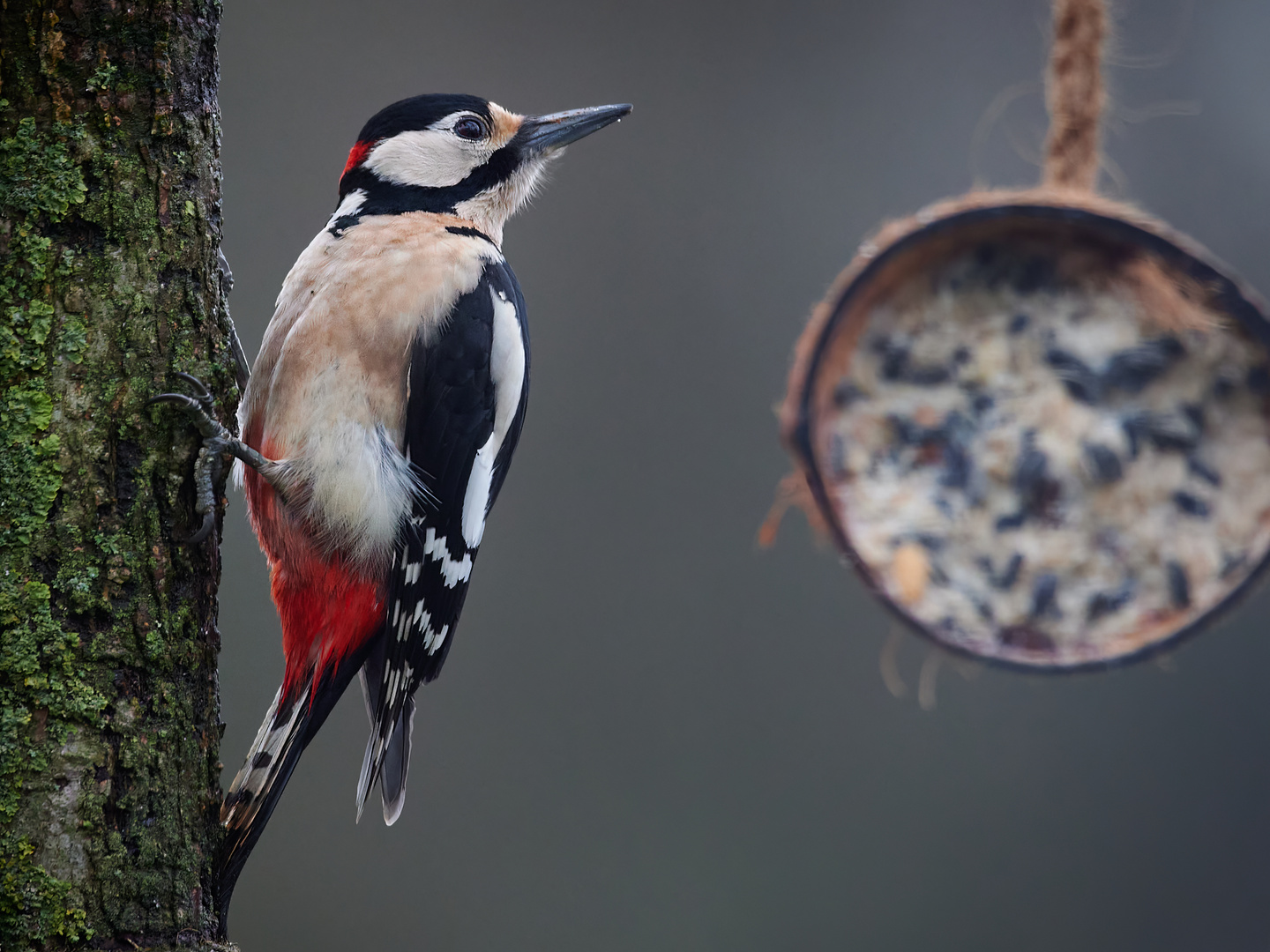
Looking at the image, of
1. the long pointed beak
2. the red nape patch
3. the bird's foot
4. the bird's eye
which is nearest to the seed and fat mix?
the long pointed beak

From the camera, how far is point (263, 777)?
0.94m

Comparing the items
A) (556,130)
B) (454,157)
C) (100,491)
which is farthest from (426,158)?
(100,491)

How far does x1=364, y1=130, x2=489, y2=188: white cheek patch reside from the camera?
1.17m

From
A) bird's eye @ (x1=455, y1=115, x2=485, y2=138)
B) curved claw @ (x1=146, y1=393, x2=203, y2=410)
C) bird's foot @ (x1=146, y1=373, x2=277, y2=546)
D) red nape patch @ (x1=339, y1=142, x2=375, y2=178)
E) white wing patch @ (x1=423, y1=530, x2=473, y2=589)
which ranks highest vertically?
bird's eye @ (x1=455, y1=115, x2=485, y2=138)

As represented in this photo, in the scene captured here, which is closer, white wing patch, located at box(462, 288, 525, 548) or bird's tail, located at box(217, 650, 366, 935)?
bird's tail, located at box(217, 650, 366, 935)

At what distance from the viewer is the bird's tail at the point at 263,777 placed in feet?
3.01

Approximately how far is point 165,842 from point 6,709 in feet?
0.55

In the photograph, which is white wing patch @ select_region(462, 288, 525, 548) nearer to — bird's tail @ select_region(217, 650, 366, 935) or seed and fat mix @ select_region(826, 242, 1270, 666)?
bird's tail @ select_region(217, 650, 366, 935)

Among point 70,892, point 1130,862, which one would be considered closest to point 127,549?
point 70,892

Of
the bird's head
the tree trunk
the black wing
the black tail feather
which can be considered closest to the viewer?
the tree trunk

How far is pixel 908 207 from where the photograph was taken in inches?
95.4

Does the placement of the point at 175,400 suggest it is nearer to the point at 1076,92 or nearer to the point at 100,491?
the point at 100,491

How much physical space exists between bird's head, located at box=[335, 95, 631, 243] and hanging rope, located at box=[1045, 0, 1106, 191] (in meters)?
0.64

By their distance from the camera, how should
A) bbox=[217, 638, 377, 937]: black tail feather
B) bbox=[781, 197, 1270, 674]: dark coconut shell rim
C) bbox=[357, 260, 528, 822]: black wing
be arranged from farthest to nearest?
bbox=[781, 197, 1270, 674]: dark coconut shell rim → bbox=[357, 260, 528, 822]: black wing → bbox=[217, 638, 377, 937]: black tail feather
